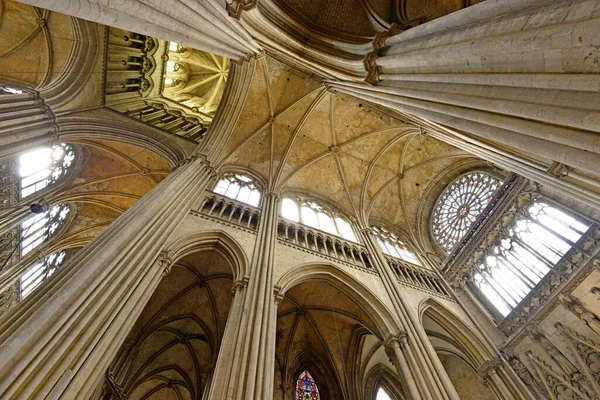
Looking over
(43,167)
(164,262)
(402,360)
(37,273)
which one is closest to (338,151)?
(402,360)

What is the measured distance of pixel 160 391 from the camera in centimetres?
1182

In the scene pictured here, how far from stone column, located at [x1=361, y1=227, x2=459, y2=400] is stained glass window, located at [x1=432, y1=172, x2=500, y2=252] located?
524cm

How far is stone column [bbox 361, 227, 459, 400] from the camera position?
21.2 feet

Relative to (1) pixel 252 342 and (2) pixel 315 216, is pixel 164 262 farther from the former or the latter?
(2) pixel 315 216

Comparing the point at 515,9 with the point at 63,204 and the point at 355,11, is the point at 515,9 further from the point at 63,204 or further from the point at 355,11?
the point at 63,204

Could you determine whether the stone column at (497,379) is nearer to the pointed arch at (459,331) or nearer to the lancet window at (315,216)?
the pointed arch at (459,331)

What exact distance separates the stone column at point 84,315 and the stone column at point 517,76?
20.5 feet

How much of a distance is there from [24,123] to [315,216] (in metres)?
9.93

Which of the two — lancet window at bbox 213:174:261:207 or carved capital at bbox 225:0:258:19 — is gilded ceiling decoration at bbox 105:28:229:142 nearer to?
lancet window at bbox 213:174:261:207

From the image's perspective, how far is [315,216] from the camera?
13.3m

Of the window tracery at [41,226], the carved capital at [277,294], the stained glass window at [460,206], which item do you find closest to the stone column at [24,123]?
the window tracery at [41,226]

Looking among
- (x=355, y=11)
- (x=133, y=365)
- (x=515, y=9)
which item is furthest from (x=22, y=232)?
(x=515, y=9)

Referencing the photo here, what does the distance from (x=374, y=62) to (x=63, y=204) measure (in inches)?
550

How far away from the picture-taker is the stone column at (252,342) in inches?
192
